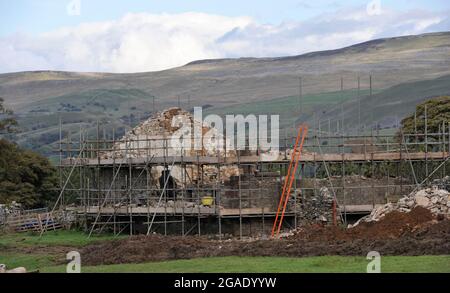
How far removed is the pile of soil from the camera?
1252 inches

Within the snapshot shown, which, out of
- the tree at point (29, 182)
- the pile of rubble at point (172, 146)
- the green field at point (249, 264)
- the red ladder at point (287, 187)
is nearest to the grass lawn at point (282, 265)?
the green field at point (249, 264)

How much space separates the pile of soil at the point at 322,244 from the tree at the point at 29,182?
87.9ft

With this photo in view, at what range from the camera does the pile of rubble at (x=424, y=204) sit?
38.2 m

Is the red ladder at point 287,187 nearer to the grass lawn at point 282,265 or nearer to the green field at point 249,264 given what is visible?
the green field at point 249,264

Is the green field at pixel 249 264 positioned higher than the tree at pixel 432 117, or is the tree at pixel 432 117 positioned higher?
the tree at pixel 432 117

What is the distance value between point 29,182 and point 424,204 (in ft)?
121

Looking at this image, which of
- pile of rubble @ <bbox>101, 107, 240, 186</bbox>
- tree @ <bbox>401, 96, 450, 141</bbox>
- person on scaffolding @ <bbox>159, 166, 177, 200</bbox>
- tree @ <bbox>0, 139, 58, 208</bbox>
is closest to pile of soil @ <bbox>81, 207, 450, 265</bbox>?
person on scaffolding @ <bbox>159, 166, 177, 200</bbox>

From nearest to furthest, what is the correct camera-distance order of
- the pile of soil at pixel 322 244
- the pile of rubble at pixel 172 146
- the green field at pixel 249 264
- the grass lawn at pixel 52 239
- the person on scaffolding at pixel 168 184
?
1. the green field at pixel 249 264
2. the pile of soil at pixel 322 244
3. the grass lawn at pixel 52 239
4. the person on scaffolding at pixel 168 184
5. the pile of rubble at pixel 172 146

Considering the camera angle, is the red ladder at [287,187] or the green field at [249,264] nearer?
the green field at [249,264]

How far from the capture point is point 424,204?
1533 inches

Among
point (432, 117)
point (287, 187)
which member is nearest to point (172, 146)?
point (287, 187)

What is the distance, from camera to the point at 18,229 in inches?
1992
